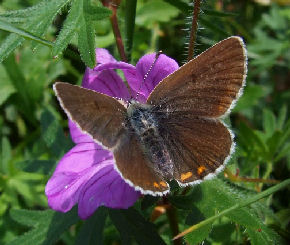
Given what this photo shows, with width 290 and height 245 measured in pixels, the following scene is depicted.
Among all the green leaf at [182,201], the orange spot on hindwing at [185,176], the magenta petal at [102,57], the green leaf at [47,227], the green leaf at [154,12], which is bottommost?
the green leaf at [47,227]

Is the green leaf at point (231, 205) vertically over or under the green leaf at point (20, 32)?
under

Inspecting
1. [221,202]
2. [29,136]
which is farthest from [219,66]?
[29,136]

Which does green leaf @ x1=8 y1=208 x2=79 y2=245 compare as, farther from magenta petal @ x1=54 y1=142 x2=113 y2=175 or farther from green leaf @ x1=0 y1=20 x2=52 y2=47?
green leaf @ x1=0 y1=20 x2=52 y2=47

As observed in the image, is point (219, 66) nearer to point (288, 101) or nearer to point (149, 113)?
point (149, 113)

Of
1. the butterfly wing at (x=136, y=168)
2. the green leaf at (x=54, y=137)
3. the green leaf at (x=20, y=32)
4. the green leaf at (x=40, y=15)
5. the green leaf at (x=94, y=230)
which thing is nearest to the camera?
the butterfly wing at (x=136, y=168)

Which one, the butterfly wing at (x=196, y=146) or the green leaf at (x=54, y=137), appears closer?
the butterfly wing at (x=196, y=146)

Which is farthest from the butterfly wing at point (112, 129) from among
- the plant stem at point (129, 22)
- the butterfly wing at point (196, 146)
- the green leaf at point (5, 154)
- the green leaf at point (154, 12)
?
the green leaf at point (154, 12)

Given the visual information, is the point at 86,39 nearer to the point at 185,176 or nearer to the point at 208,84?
the point at 208,84

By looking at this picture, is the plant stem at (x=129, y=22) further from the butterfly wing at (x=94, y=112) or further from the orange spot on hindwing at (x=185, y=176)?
the orange spot on hindwing at (x=185, y=176)
